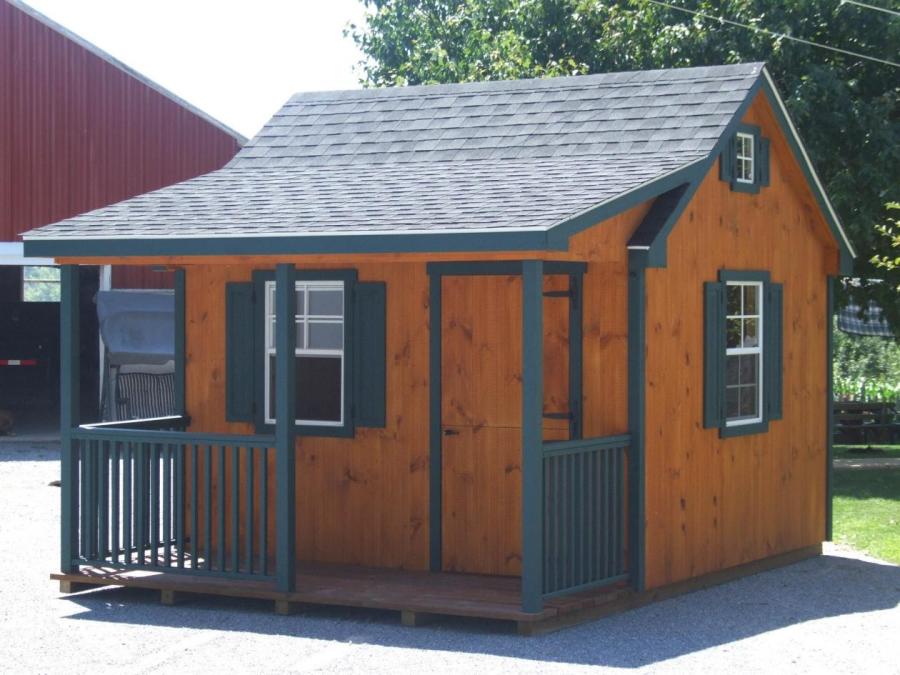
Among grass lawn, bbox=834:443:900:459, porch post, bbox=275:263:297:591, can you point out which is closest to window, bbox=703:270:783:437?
porch post, bbox=275:263:297:591

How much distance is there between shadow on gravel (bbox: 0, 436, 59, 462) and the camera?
22.0m

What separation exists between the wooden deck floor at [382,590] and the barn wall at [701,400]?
3.39ft

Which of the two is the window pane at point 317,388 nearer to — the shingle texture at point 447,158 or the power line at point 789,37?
the shingle texture at point 447,158

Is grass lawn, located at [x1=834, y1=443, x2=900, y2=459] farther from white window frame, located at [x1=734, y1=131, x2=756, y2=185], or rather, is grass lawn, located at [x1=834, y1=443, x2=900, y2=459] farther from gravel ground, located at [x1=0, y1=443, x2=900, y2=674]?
gravel ground, located at [x1=0, y1=443, x2=900, y2=674]

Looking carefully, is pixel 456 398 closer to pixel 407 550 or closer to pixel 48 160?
pixel 407 550

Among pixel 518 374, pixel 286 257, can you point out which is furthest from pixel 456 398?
pixel 286 257

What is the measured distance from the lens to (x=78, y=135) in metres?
25.5

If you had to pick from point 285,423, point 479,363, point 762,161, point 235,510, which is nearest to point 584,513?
point 479,363

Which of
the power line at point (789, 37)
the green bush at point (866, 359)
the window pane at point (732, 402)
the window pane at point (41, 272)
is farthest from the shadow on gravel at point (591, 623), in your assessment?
the green bush at point (866, 359)

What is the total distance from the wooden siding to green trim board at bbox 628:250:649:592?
1608 centimetres

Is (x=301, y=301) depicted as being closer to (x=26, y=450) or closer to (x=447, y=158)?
(x=447, y=158)

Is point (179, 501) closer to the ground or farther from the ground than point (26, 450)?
farther from the ground

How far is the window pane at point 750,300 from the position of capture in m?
12.7

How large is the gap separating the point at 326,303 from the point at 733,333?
128 inches
